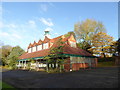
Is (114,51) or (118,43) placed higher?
(118,43)

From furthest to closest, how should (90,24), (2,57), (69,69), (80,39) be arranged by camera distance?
(2,57), (80,39), (90,24), (69,69)

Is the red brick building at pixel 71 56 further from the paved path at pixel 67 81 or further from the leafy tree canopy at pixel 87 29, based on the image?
the leafy tree canopy at pixel 87 29

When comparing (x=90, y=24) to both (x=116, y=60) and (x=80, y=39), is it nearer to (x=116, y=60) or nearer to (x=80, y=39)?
(x=80, y=39)

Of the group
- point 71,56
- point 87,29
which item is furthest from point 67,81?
point 87,29

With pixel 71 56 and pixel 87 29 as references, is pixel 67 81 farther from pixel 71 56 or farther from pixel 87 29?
pixel 87 29

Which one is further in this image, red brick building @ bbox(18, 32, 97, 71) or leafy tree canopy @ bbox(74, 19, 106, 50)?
leafy tree canopy @ bbox(74, 19, 106, 50)

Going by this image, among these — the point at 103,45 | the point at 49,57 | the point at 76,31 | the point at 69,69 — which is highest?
the point at 76,31

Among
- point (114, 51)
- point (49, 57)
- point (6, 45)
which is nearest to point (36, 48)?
point (49, 57)

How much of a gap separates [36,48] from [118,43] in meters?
25.1

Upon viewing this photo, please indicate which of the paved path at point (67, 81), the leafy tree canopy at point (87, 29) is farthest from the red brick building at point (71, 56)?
the leafy tree canopy at point (87, 29)

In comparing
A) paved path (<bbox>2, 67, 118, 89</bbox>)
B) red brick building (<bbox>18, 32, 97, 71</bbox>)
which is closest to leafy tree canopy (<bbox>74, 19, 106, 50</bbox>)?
red brick building (<bbox>18, 32, 97, 71</bbox>)

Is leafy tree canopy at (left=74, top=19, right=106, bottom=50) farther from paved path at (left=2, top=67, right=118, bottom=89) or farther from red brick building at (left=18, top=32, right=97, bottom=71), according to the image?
paved path at (left=2, top=67, right=118, bottom=89)

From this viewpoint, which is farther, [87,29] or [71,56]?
[87,29]

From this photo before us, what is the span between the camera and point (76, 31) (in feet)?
143
